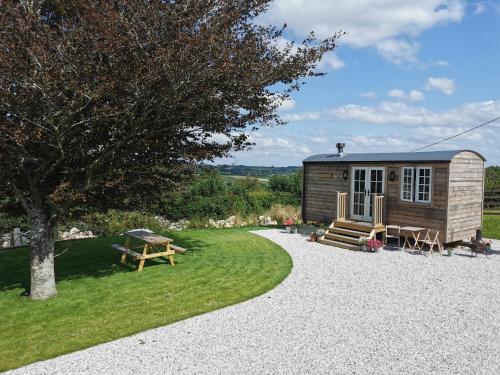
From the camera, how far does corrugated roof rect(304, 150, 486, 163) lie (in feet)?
40.1

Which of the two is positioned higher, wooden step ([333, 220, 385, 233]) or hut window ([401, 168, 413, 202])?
hut window ([401, 168, 413, 202])

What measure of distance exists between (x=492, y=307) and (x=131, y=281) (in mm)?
7431

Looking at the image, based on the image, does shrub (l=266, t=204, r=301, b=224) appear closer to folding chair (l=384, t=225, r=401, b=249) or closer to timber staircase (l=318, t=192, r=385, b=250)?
timber staircase (l=318, t=192, r=385, b=250)

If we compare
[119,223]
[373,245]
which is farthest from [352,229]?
[119,223]

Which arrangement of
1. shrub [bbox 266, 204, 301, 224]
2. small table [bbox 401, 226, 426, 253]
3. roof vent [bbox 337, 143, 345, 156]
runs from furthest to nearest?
shrub [bbox 266, 204, 301, 224] < roof vent [bbox 337, 143, 345, 156] < small table [bbox 401, 226, 426, 253]

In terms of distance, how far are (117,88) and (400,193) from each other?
1027 centimetres

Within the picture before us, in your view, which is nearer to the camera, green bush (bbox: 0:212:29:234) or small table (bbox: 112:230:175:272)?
small table (bbox: 112:230:175:272)

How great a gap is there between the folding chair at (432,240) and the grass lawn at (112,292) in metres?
4.66

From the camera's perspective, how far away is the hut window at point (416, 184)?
12.5m

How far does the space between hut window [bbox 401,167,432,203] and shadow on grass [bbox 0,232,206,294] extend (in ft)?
23.4

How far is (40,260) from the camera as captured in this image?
→ 7672 mm

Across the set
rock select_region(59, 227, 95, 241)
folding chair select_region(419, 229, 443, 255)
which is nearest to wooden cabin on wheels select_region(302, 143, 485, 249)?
folding chair select_region(419, 229, 443, 255)

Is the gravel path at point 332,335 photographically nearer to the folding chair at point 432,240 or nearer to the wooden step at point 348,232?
the folding chair at point 432,240

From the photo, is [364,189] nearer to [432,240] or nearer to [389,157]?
[389,157]
